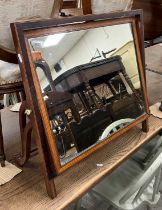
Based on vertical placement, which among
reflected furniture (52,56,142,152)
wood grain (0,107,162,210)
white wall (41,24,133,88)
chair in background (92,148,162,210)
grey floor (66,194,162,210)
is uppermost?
white wall (41,24,133,88)

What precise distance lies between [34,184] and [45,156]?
20 centimetres

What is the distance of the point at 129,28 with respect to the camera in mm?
978

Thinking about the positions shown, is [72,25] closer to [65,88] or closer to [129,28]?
[65,88]

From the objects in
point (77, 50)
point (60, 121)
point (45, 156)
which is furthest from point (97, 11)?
point (45, 156)

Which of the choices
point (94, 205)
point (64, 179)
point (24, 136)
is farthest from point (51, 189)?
point (94, 205)

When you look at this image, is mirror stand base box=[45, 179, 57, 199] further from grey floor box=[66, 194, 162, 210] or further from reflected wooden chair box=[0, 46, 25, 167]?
grey floor box=[66, 194, 162, 210]

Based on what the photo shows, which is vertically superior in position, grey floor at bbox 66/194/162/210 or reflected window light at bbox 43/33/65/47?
reflected window light at bbox 43/33/65/47

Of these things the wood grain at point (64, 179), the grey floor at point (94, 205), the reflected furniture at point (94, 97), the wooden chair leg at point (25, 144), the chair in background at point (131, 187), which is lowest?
the grey floor at point (94, 205)

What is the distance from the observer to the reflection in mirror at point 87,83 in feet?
2.42

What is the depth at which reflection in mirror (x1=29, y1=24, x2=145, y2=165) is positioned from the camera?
74 centimetres

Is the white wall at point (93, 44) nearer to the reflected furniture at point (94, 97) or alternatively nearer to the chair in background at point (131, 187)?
the reflected furniture at point (94, 97)

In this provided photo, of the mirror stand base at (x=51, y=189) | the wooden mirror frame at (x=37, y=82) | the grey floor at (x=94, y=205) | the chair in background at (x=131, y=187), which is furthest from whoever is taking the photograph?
the grey floor at (x=94, y=205)

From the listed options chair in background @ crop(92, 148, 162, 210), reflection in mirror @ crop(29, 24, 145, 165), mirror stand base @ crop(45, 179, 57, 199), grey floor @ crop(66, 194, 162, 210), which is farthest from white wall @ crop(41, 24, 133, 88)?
grey floor @ crop(66, 194, 162, 210)

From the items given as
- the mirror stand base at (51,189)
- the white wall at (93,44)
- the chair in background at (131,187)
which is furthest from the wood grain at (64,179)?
the white wall at (93,44)
